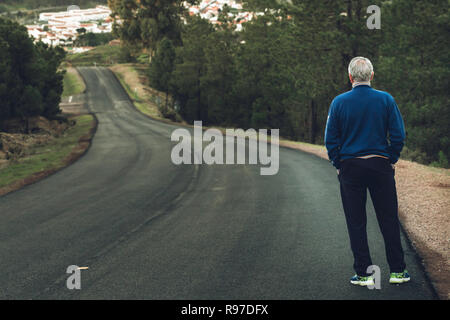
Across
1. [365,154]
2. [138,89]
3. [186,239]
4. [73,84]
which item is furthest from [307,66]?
[73,84]

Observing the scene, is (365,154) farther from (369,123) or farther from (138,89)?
(138,89)

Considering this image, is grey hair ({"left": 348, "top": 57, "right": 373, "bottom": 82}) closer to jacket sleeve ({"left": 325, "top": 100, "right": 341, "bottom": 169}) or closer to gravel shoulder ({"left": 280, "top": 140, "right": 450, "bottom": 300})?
jacket sleeve ({"left": 325, "top": 100, "right": 341, "bottom": 169})

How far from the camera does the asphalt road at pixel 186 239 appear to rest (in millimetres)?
4992

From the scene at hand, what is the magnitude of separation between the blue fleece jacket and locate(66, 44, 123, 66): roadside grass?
9101 cm

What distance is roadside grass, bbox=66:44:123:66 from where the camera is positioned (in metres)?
101

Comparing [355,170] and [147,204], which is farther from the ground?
[355,170]

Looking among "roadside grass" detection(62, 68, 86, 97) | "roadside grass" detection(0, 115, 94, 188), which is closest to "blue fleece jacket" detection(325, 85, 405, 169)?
"roadside grass" detection(0, 115, 94, 188)

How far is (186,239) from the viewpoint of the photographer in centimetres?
711

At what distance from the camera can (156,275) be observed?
5.43 metres

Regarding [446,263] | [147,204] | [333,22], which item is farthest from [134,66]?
[446,263]

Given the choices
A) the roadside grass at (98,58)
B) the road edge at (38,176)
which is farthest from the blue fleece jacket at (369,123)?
the roadside grass at (98,58)

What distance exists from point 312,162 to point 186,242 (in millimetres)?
11427

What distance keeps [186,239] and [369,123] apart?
11.6 feet
